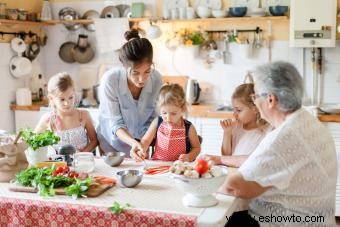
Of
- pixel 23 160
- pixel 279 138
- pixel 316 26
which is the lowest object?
pixel 23 160

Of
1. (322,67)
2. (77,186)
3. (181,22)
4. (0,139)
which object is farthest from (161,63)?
(77,186)

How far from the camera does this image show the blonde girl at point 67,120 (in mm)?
2984

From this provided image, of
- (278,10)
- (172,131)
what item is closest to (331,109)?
(278,10)

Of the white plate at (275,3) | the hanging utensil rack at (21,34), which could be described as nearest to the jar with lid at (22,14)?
the hanging utensil rack at (21,34)

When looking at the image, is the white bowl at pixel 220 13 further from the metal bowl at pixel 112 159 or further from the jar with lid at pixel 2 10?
the metal bowl at pixel 112 159

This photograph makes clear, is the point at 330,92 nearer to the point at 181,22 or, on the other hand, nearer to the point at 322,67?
the point at 322,67

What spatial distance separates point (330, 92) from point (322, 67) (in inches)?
9.3

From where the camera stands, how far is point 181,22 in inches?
184

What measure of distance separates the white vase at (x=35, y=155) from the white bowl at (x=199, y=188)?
889 millimetres

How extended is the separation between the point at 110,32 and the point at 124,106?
1968 mm

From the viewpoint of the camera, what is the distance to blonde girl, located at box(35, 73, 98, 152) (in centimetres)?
298

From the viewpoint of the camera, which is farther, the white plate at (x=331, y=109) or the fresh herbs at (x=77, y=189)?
the white plate at (x=331, y=109)

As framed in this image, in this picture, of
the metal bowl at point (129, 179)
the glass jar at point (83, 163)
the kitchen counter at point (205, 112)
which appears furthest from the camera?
the kitchen counter at point (205, 112)

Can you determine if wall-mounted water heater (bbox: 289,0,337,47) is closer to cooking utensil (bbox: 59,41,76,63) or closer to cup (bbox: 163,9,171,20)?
cup (bbox: 163,9,171,20)
